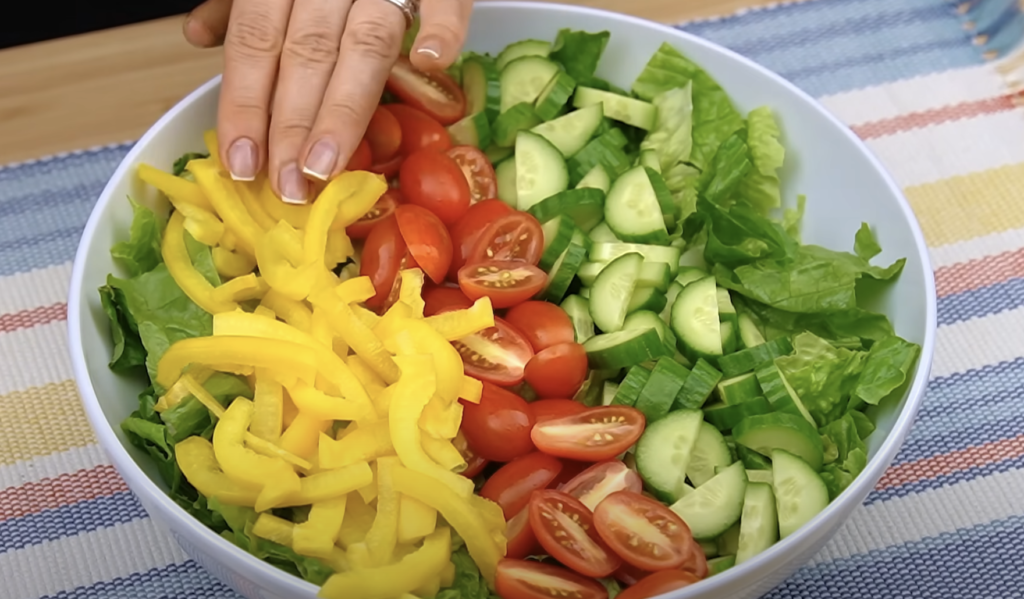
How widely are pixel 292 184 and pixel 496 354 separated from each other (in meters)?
0.39

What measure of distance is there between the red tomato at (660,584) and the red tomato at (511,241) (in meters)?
0.53

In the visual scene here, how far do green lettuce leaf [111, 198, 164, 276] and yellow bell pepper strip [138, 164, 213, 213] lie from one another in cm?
4

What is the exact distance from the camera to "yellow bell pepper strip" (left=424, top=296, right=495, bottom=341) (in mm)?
1314

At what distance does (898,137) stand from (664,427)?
1014 millimetres

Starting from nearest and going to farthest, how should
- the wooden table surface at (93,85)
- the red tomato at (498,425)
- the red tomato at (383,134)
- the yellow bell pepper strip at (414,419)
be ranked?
1. the yellow bell pepper strip at (414,419)
2. the red tomato at (498,425)
3. the red tomato at (383,134)
4. the wooden table surface at (93,85)

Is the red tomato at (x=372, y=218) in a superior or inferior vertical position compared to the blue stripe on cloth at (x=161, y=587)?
superior

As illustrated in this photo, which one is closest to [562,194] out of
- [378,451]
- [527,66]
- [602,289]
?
[602,289]

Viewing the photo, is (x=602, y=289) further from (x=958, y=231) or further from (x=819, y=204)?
(x=958, y=231)

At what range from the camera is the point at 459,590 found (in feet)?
3.87

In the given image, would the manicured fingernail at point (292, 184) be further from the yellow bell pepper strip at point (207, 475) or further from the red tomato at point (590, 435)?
the red tomato at point (590, 435)

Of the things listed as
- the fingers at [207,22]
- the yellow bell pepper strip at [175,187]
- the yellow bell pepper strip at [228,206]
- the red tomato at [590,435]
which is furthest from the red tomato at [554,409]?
the fingers at [207,22]

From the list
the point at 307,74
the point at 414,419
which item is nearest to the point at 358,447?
the point at 414,419

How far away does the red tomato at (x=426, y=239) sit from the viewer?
1.42 metres

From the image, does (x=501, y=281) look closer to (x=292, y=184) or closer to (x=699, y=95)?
(x=292, y=184)
